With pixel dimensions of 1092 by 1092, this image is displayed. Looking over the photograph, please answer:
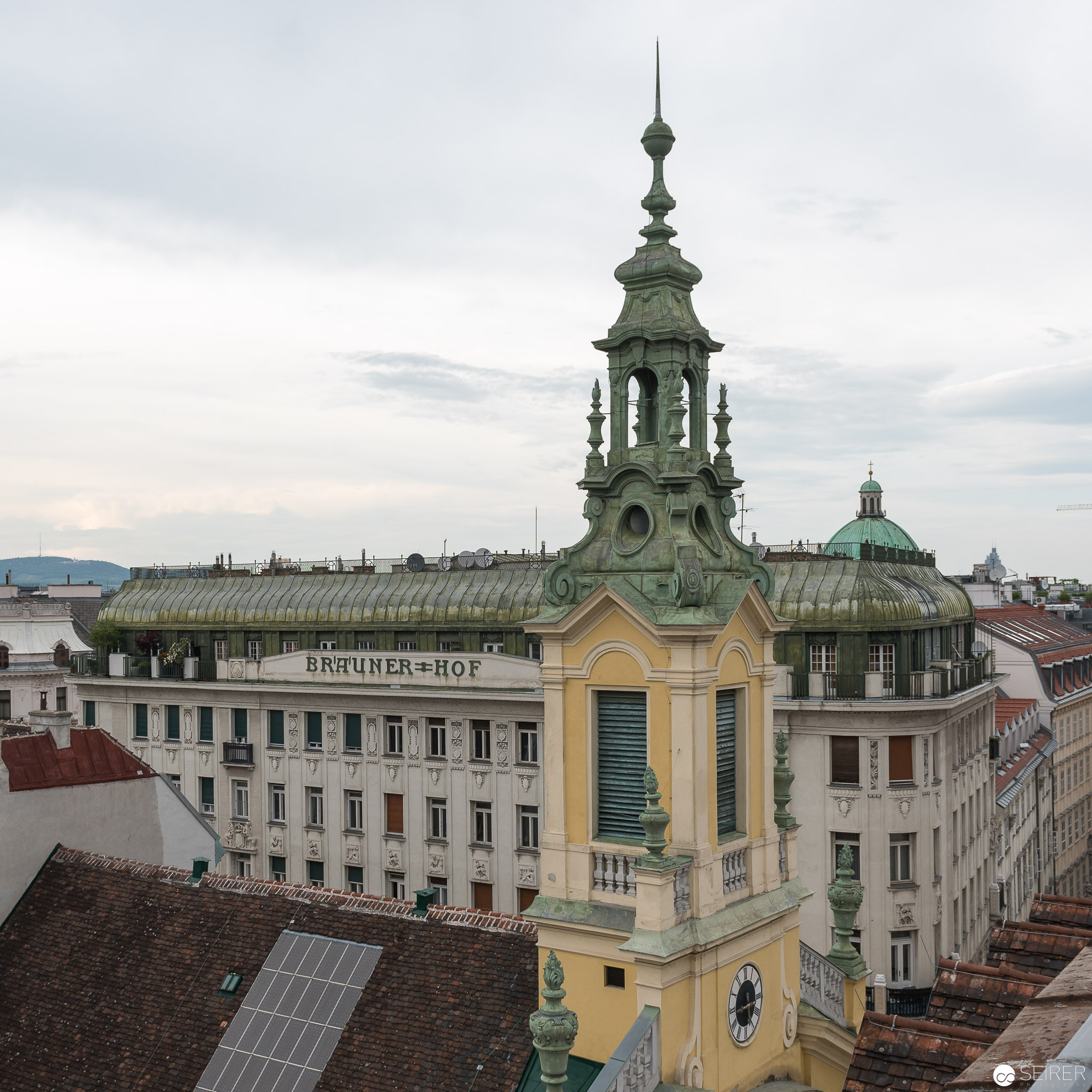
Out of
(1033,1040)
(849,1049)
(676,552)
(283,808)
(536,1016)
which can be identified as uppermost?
(676,552)

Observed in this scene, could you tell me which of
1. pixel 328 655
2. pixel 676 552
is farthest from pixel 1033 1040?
pixel 328 655

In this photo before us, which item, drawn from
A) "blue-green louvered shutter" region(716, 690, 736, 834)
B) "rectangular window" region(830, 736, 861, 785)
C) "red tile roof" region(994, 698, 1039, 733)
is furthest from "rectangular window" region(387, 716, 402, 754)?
"blue-green louvered shutter" region(716, 690, 736, 834)

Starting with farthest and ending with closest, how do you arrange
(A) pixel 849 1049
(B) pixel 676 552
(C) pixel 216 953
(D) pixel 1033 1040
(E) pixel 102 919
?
(E) pixel 102 919 < (C) pixel 216 953 < (A) pixel 849 1049 < (B) pixel 676 552 < (D) pixel 1033 1040

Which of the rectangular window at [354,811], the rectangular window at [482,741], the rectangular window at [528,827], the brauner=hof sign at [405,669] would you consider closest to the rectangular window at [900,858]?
the rectangular window at [528,827]

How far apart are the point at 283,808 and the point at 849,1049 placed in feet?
177

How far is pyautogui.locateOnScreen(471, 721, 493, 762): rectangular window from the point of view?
63.6 metres

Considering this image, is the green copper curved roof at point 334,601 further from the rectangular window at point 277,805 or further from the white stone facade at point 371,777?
the rectangular window at point 277,805

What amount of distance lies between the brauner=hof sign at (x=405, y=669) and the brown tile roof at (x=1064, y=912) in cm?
4199

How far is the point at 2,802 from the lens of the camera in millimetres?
29188

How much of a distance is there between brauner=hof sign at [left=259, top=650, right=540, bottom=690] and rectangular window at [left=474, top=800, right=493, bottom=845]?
21.0 ft

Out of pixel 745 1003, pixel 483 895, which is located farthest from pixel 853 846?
pixel 745 1003

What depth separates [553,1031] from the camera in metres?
17.2

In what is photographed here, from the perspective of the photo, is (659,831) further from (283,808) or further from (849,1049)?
(283,808)

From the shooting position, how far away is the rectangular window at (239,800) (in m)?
72.7
